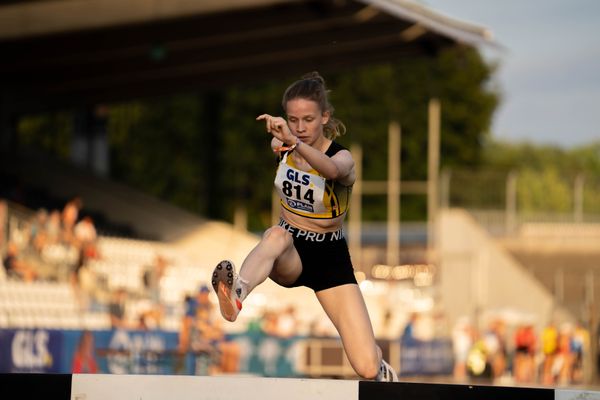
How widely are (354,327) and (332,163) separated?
1028 millimetres

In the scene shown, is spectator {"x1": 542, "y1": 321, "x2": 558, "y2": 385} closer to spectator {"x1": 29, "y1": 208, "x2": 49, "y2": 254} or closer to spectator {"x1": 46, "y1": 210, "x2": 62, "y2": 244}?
spectator {"x1": 46, "y1": 210, "x2": 62, "y2": 244}

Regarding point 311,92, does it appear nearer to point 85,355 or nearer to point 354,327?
point 354,327

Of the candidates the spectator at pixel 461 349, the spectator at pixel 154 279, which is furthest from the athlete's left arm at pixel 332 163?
the spectator at pixel 461 349

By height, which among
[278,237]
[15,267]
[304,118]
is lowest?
[278,237]

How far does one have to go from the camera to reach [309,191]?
7.88 metres

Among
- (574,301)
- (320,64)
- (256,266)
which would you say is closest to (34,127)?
(320,64)

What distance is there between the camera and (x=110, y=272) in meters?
30.2

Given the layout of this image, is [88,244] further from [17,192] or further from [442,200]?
[442,200]

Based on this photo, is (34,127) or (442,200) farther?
(34,127)

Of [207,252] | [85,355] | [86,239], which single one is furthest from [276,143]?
[207,252]

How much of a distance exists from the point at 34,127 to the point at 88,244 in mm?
32793

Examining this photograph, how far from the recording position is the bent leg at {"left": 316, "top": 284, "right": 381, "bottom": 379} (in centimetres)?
801

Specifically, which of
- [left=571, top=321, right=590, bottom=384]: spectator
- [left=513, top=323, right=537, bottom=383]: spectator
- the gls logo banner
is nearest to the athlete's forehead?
the gls logo banner

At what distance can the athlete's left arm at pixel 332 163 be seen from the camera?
24.6ft
